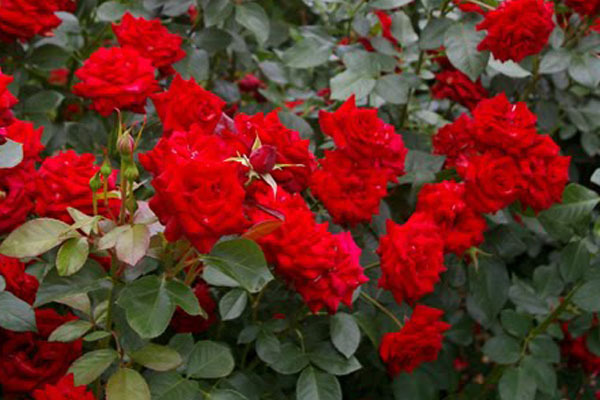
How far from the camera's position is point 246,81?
87.7 inches

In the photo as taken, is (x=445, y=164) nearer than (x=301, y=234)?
No

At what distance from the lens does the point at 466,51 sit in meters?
1.73

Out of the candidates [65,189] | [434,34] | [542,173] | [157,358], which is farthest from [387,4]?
[157,358]

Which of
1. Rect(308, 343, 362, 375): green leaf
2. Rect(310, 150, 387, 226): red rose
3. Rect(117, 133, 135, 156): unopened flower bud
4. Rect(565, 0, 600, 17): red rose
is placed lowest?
Rect(308, 343, 362, 375): green leaf

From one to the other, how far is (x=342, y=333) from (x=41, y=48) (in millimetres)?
1038

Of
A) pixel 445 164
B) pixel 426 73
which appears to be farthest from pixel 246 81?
pixel 445 164

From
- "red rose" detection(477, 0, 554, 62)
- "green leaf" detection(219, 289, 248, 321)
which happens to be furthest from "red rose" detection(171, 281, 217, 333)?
"red rose" detection(477, 0, 554, 62)

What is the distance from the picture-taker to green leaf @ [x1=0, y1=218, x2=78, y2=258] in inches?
44.4

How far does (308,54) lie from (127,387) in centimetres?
104

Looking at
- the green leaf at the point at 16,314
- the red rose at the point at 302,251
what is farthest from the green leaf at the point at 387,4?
the green leaf at the point at 16,314

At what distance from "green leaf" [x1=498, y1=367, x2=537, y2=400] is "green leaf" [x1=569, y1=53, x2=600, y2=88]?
65 cm

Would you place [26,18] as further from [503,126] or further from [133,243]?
[503,126]

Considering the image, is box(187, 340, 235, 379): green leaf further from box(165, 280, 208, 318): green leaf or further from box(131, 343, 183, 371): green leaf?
box(165, 280, 208, 318): green leaf

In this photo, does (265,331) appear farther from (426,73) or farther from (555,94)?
(555,94)
